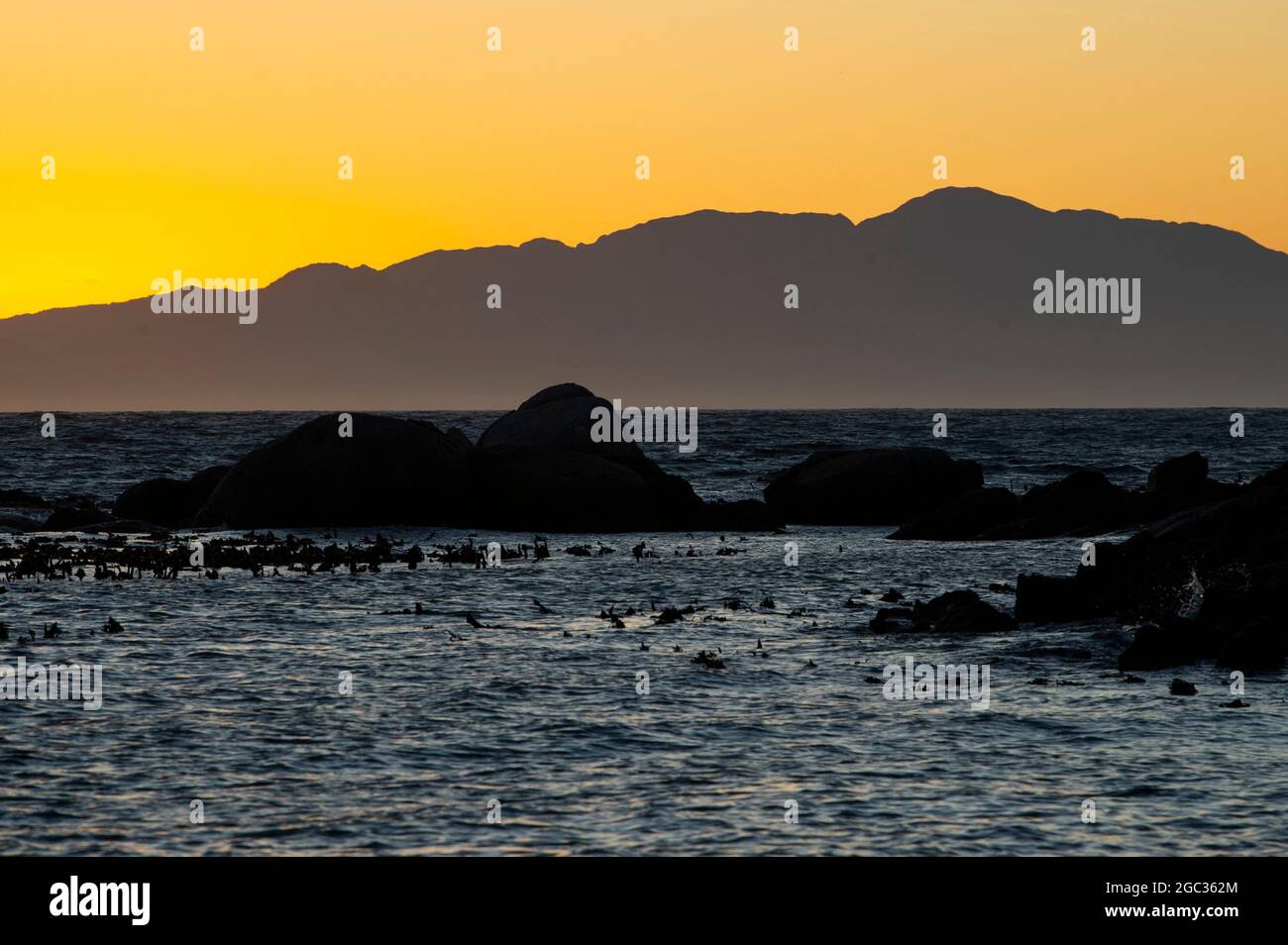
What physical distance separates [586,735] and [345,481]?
26.2 m

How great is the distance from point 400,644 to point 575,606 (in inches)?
209

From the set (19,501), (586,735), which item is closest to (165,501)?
(19,501)

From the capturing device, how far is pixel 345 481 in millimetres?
40781

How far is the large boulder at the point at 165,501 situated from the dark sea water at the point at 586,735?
16518 millimetres

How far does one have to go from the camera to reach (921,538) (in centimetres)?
4219

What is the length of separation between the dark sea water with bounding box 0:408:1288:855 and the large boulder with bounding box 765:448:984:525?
20.1 meters

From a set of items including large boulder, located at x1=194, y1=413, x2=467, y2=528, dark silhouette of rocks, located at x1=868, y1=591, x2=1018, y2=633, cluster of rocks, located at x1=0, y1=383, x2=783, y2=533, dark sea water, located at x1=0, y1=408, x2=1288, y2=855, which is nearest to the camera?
dark sea water, located at x1=0, y1=408, x2=1288, y2=855

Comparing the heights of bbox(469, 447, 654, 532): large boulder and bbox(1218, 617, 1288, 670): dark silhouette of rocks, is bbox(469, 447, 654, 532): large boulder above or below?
above

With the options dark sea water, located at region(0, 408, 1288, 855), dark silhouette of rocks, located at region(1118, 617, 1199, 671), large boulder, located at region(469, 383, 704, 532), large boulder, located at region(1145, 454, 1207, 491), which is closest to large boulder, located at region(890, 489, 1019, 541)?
large boulder, located at region(1145, 454, 1207, 491)

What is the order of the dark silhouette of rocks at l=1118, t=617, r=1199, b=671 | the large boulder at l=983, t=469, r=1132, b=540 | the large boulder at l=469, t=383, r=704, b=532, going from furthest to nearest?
the large boulder at l=469, t=383, r=704, b=532
the large boulder at l=983, t=469, r=1132, b=540
the dark silhouette of rocks at l=1118, t=617, r=1199, b=671

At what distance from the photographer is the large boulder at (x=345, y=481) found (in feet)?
133

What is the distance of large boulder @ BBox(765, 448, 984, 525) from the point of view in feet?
161

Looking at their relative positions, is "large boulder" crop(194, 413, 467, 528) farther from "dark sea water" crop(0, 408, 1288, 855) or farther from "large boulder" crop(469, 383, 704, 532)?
"dark sea water" crop(0, 408, 1288, 855)
